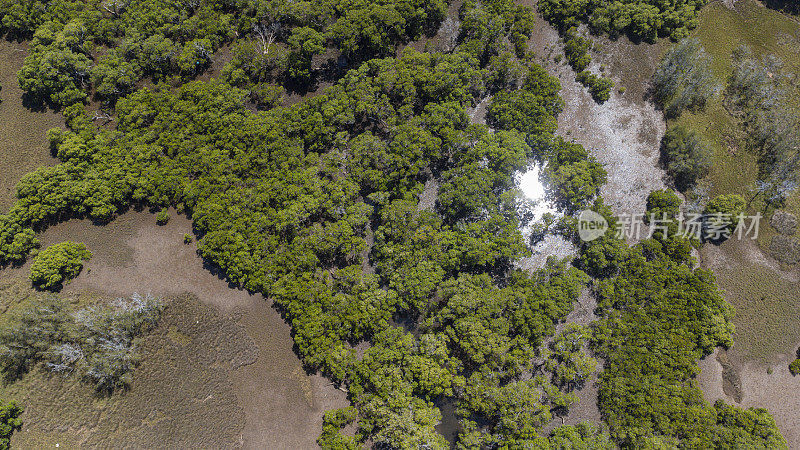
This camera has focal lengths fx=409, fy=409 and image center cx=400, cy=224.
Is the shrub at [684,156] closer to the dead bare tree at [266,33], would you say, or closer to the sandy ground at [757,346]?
the sandy ground at [757,346]

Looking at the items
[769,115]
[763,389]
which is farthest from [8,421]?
[769,115]

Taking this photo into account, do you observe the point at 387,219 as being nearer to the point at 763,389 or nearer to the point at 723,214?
the point at 723,214

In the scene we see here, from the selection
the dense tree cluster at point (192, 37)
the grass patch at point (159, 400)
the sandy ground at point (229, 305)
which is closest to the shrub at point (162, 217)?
the sandy ground at point (229, 305)

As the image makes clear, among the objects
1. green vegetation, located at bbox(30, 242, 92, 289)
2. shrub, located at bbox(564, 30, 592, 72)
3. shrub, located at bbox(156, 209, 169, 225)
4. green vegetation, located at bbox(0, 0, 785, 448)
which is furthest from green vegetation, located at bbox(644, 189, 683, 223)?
green vegetation, located at bbox(30, 242, 92, 289)

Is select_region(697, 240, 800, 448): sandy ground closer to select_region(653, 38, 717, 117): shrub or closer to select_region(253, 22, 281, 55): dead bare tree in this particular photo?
select_region(653, 38, 717, 117): shrub

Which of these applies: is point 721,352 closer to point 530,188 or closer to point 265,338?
point 530,188

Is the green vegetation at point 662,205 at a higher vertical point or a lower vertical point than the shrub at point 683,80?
lower
